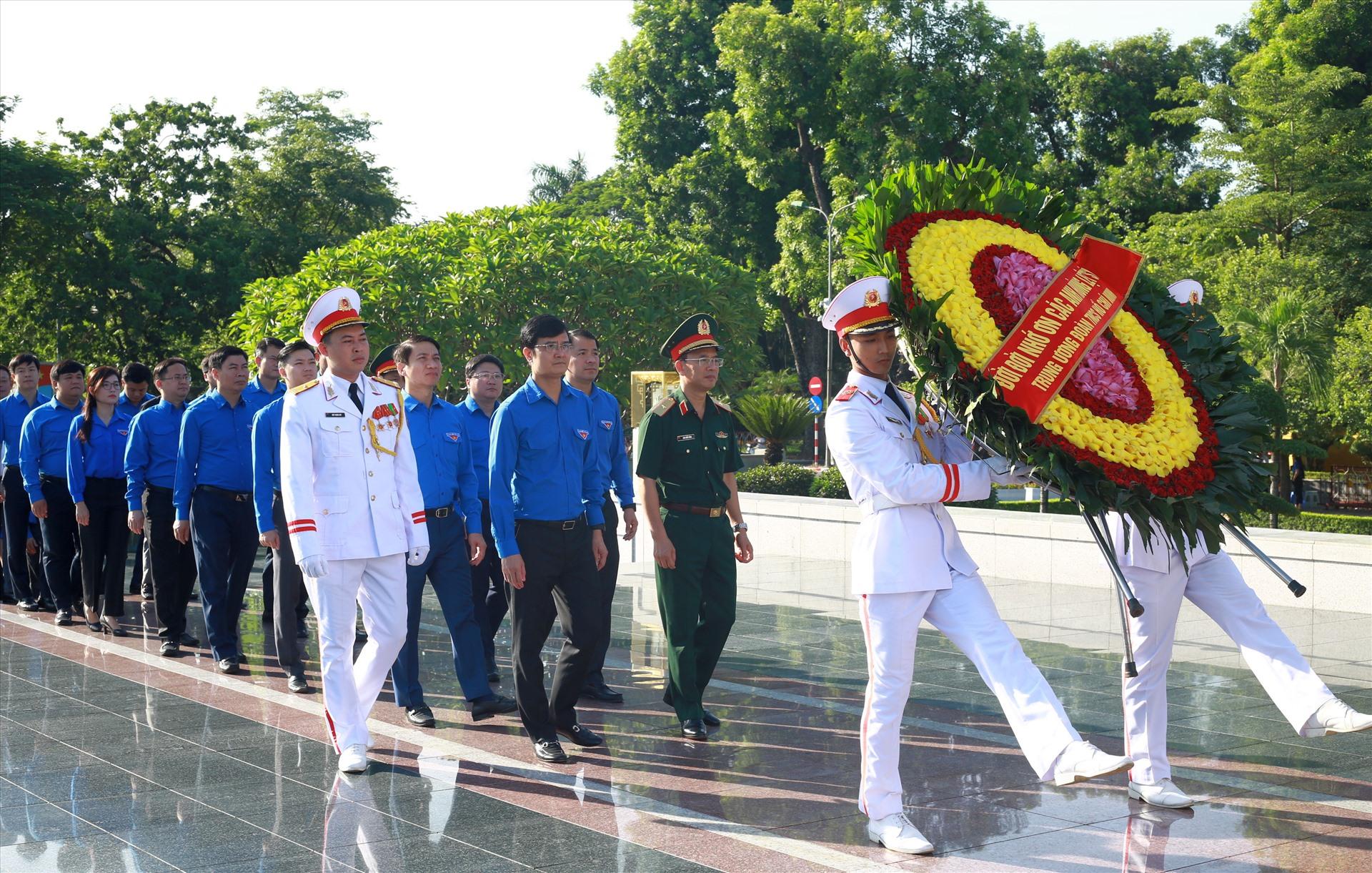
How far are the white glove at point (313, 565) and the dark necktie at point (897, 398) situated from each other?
2.60m

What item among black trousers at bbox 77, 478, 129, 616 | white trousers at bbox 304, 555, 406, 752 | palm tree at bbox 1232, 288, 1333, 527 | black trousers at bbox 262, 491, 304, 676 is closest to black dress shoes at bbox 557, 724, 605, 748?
white trousers at bbox 304, 555, 406, 752

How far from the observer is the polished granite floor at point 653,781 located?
195 inches

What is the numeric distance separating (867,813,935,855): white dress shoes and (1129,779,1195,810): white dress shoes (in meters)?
1.03

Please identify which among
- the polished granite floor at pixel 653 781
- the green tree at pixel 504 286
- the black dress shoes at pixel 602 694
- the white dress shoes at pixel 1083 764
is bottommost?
the polished granite floor at pixel 653 781

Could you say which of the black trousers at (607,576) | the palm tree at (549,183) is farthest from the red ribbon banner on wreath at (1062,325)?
the palm tree at (549,183)

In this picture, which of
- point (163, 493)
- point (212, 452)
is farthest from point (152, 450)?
point (212, 452)

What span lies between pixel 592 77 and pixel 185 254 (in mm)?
13254

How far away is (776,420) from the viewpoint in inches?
1131

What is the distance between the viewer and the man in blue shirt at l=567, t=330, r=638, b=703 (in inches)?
301

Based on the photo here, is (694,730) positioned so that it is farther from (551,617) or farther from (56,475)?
(56,475)

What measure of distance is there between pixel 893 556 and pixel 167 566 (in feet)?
21.1

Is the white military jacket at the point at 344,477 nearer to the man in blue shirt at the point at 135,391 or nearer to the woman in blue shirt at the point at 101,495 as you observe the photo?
the woman in blue shirt at the point at 101,495

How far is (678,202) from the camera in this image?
1647 inches

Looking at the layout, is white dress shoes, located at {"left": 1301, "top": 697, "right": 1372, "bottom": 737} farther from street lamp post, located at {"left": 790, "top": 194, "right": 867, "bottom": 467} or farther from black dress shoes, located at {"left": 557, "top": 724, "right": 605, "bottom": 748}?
street lamp post, located at {"left": 790, "top": 194, "right": 867, "bottom": 467}
